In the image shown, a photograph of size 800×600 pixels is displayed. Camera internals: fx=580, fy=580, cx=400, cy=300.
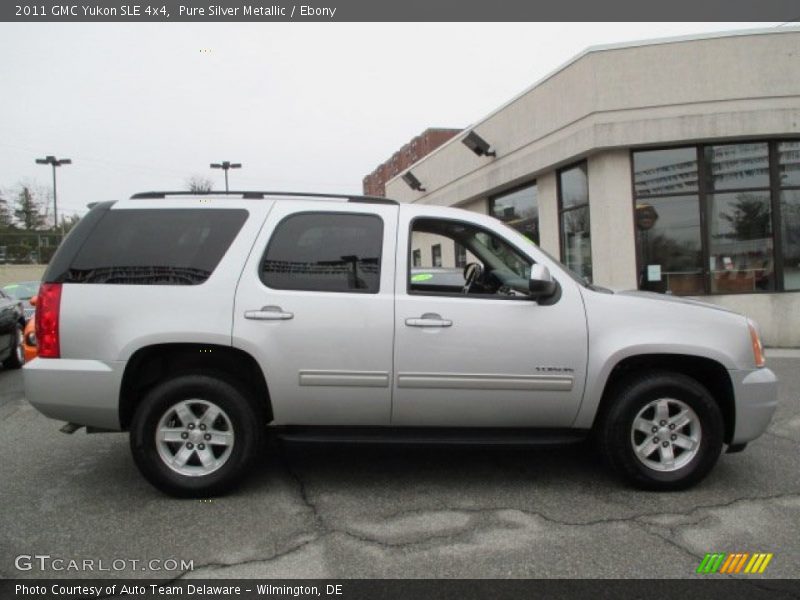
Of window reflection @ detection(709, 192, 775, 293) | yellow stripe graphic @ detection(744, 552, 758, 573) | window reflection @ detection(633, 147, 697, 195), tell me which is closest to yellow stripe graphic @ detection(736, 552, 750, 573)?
yellow stripe graphic @ detection(744, 552, 758, 573)

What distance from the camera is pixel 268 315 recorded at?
369 cm

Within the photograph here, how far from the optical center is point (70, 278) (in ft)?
12.2

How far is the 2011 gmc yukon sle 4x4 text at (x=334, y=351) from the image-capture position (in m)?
3.67

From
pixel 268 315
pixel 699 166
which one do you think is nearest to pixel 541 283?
pixel 268 315

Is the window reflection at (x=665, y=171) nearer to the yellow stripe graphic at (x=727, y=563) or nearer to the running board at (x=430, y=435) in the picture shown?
the running board at (x=430, y=435)

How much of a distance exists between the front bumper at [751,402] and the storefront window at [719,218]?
7.32 metres

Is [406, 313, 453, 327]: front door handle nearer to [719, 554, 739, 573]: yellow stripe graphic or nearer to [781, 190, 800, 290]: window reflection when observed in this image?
[719, 554, 739, 573]: yellow stripe graphic

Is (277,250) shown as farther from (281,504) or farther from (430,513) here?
(430,513)

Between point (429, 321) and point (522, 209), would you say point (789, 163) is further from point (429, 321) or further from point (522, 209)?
point (429, 321)

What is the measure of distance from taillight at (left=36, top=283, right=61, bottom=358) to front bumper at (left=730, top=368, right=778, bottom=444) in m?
4.38

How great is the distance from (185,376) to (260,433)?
0.61 m

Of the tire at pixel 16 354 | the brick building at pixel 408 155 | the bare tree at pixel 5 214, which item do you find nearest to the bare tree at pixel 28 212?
the bare tree at pixel 5 214

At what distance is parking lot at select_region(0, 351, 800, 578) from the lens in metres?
2.98

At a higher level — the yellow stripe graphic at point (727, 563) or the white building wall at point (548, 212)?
the white building wall at point (548, 212)
